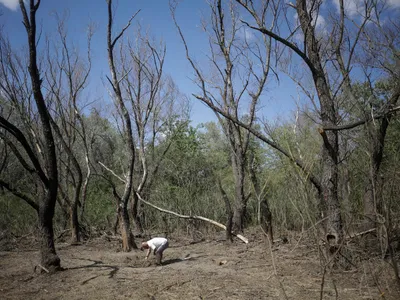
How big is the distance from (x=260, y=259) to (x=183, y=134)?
587 inches

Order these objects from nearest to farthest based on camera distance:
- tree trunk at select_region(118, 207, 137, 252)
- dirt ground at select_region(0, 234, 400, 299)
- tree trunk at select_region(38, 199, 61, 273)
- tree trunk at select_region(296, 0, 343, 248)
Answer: dirt ground at select_region(0, 234, 400, 299) → tree trunk at select_region(296, 0, 343, 248) → tree trunk at select_region(38, 199, 61, 273) → tree trunk at select_region(118, 207, 137, 252)

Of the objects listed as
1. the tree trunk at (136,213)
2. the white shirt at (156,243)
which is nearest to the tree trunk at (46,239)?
the white shirt at (156,243)

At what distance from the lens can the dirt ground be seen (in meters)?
4.17

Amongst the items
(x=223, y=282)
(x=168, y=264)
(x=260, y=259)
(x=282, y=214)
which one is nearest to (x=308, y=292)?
(x=223, y=282)

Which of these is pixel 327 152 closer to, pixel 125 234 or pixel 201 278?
pixel 201 278

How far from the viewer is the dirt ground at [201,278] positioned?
4.17 meters

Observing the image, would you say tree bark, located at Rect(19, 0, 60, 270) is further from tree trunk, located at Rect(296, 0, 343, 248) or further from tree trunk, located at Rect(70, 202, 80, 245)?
tree trunk, located at Rect(296, 0, 343, 248)

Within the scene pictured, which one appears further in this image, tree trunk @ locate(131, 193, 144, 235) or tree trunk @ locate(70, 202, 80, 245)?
tree trunk @ locate(131, 193, 144, 235)

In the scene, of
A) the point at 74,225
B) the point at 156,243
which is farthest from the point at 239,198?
the point at 74,225

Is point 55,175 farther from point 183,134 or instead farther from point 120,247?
point 183,134

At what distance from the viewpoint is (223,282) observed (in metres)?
4.79

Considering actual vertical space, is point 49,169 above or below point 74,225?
above

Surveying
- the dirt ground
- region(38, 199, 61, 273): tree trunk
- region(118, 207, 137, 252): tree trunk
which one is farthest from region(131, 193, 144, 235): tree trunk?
region(38, 199, 61, 273): tree trunk

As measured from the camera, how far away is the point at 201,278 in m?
5.09
